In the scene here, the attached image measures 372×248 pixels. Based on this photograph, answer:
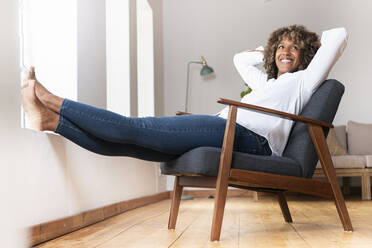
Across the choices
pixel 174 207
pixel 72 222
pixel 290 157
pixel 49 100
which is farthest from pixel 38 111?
pixel 290 157

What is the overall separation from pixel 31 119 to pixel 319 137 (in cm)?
132

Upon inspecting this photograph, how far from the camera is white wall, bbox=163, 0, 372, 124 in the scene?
5707 millimetres

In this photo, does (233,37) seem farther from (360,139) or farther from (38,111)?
(38,111)

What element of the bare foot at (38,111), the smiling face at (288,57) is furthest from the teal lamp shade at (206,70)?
the bare foot at (38,111)

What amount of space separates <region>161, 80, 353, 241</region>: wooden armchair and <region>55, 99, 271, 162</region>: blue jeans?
9 centimetres

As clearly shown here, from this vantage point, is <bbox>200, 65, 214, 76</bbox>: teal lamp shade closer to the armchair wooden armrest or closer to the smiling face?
the smiling face

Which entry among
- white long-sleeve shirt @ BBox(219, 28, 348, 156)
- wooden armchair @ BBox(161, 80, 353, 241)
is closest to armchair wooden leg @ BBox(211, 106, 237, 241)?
wooden armchair @ BBox(161, 80, 353, 241)

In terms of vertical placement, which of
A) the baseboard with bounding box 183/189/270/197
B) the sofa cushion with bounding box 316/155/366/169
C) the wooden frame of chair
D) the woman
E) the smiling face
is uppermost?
the smiling face

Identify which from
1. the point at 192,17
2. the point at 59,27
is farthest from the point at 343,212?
the point at 192,17

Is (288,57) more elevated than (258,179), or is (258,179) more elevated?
(288,57)

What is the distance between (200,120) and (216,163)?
0.22 m

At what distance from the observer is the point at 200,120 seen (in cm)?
206

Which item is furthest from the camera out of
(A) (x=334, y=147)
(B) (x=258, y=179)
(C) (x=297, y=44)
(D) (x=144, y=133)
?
(A) (x=334, y=147)

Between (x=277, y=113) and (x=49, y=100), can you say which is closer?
(x=49, y=100)
